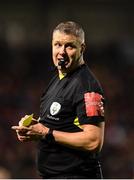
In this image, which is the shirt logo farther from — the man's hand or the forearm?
the man's hand

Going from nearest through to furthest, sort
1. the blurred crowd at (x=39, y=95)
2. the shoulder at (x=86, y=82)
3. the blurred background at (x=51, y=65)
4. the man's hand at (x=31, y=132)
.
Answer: the man's hand at (x=31, y=132)
the shoulder at (x=86, y=82)
the blurred crowd at (x=39, y=95)
the blurred background at (x=51, y=65)

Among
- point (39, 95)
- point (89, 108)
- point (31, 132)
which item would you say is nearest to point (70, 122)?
point (89, 108)

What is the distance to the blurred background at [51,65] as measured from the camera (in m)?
8.77

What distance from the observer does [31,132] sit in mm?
3637

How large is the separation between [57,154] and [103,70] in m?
7.55

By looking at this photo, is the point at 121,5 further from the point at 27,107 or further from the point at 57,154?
the point at 57,154

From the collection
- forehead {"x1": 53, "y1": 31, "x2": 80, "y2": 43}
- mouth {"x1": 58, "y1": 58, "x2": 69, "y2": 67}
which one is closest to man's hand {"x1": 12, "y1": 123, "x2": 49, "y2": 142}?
mouth {"x1": 58, "y1": 58, "x2": 69, "y2": 67}

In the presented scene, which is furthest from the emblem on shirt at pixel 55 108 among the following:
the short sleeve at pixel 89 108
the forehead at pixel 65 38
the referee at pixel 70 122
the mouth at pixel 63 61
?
the forehead at pixel 65 38

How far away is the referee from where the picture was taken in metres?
3.68

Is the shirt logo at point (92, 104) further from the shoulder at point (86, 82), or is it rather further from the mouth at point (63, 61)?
the mouth at point (63, 61)

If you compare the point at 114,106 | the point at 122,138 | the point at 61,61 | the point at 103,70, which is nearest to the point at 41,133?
the point at 61,61

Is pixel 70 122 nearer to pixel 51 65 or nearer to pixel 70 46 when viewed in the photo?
pixel 70 46

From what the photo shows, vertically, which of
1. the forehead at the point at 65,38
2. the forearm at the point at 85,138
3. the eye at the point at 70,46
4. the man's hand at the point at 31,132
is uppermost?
the forehead at the point at 65,38

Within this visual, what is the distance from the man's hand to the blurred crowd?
3861 millimetres
